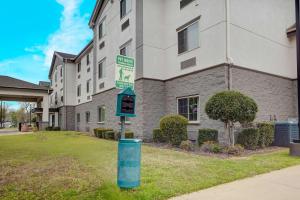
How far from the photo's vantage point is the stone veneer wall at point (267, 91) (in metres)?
14.1

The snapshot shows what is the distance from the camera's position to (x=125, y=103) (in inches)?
235

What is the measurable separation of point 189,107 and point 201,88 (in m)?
1.70

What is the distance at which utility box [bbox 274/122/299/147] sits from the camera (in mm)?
13508

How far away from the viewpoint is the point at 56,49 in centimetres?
3994

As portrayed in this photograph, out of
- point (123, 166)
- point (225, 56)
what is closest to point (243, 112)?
point (225, 56)

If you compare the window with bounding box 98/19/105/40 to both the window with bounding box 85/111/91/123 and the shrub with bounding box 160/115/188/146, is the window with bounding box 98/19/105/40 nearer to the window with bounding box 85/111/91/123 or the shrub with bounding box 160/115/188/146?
the window with bounding box 85/111/91/123

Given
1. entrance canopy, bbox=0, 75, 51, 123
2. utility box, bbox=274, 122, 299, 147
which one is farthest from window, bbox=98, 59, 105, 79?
utility box, bbox=274, 122, 299, 147

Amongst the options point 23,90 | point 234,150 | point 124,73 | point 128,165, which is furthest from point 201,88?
point 23,90

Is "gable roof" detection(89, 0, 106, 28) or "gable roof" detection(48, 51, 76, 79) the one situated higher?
"gable roof" detection(89, 0, 106, 28)

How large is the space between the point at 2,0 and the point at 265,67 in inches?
572

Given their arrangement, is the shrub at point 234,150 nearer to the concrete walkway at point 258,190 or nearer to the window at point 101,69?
the concrete walkway at point 258,190

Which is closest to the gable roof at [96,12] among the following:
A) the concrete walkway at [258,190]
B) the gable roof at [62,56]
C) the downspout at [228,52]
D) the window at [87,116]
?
the window at [87,116]

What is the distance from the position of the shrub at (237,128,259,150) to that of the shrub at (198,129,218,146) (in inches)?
46.1

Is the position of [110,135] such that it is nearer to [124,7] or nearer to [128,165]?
[124,7]
